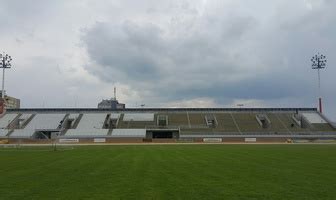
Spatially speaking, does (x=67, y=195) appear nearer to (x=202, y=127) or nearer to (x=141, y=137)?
(x=141, y=137)

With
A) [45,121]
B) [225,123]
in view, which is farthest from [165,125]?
[45,121]

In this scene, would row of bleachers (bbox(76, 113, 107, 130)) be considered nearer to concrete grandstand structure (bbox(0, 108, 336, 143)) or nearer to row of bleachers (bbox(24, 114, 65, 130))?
concrete grandstand structure (bbox(0, 108, 336, 143))

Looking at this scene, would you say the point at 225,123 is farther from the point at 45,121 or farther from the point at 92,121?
the point at 45,121

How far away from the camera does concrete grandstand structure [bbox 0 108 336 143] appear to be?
4001 inches

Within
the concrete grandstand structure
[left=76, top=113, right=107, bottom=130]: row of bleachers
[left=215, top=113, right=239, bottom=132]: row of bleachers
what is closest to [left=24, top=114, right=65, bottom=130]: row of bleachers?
the concrete grandstand structure

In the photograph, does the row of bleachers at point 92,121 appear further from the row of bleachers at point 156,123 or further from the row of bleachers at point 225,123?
the row of bleachers at point 225,123

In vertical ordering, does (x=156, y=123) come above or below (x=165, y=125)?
above

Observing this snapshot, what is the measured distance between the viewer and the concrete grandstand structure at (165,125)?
333 feet

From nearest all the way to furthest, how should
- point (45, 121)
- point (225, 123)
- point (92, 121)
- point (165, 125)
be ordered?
point (225, 123), point (165, 125), point (45, 121), point (92, 121)

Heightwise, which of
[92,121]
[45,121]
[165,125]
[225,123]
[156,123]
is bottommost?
[165,125]

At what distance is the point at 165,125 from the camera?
116m

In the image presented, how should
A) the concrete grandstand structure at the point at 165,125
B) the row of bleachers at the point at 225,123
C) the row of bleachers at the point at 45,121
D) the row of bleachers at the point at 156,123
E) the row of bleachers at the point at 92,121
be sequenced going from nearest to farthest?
1. the concrete grandstand structure at the point at 165,125
2. the row of bleachers at the point at 156,123
3. the row of bleachers at the point at 225,123
4. the row of bleachers at the point at 45,121
5. the row of bleachers at the point at 92,121

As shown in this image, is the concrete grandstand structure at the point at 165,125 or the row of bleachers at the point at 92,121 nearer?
the concrete grandstand structure at the point at 165,125

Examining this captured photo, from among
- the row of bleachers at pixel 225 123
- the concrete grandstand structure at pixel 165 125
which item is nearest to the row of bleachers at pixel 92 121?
the concrete grandstand structure at pixel 165 125
